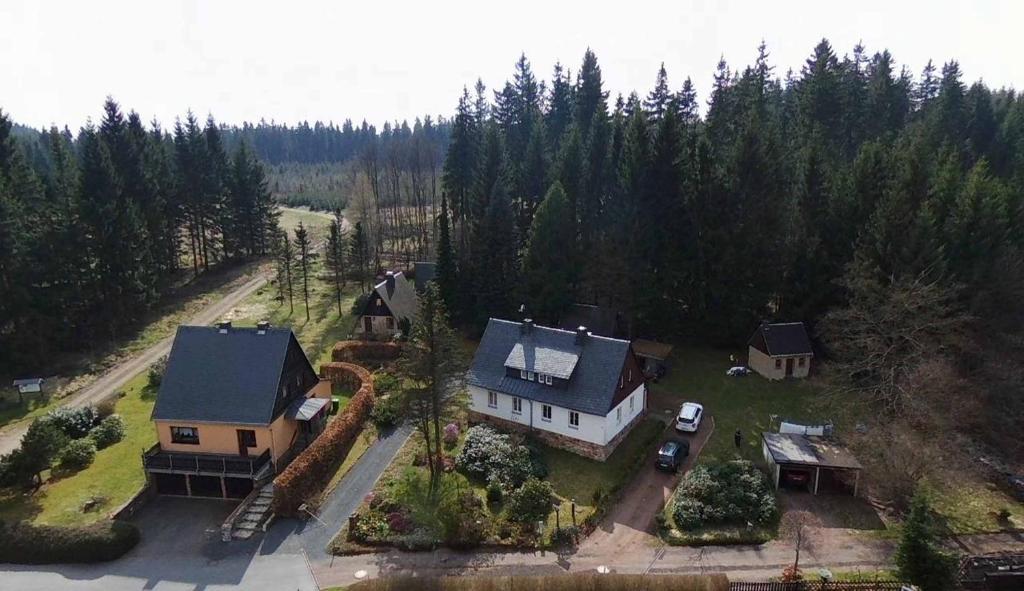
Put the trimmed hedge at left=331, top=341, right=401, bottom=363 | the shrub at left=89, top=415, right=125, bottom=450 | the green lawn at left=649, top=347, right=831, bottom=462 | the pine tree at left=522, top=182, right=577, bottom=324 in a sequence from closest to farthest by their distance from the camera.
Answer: the green lawn at left=649, top=347, right=831, bottom=462 < the shrub at left=89, top=415, right=125, bottom=450 < the trimmed hedge at left=331, top=341, right=401, bottom=363 < the pine tree at left=522, top=182, right=577, bottom=324

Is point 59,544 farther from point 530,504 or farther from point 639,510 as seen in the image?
point 639,510

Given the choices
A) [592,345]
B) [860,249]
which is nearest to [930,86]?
[860,249]

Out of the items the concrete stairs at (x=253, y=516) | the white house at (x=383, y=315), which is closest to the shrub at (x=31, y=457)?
the concrete stairs at (x=253, y=516)

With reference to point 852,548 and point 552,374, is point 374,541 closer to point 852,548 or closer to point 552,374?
point 552,374

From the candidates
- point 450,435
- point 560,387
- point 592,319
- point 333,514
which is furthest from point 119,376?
point 592,319

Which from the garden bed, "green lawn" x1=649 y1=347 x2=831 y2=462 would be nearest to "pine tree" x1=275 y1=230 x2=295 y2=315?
the garden bed

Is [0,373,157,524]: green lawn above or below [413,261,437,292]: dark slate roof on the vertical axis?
below

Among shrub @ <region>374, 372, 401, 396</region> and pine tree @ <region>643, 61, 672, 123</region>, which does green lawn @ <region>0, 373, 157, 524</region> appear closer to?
shrub @ <region>374, 372, 401, 396</region>

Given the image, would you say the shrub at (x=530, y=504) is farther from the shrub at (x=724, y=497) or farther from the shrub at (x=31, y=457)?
the shrub at (x=31, y=457)
